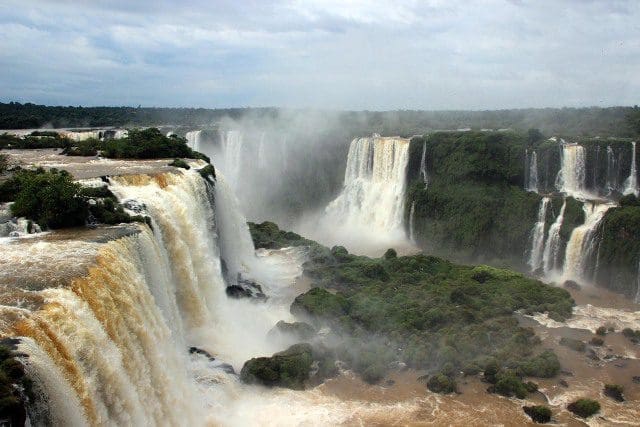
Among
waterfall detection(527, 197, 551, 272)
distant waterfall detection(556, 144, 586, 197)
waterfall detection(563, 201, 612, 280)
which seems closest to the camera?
waterfall detection(563, 201, 612, 280)

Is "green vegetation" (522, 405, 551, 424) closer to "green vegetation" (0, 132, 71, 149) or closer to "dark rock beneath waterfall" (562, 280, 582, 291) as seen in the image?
"dark rock beneath waterfall" (562, 280, 582, 291)

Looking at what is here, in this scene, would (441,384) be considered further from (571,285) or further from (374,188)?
(374,188)

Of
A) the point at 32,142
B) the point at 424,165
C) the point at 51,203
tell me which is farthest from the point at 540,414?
the point at 32,142

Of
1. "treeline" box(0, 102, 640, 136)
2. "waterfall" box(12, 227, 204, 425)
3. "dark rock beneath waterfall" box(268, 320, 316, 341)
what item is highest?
"treeline" box(0, 102, 640, 136)

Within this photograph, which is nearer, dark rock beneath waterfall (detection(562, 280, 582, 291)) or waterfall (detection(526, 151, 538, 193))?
dark rock beneath waterfall (detection(562, 280, 582, 291))

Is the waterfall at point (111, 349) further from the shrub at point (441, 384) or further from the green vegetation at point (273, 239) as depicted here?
the green vegetation at point (273, 239)

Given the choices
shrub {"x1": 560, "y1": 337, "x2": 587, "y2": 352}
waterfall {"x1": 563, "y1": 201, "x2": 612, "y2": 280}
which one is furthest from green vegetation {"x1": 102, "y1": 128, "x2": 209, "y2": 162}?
waterfall {"x1": 563, "y1": 201, "x2": 612, "y2": 280}
